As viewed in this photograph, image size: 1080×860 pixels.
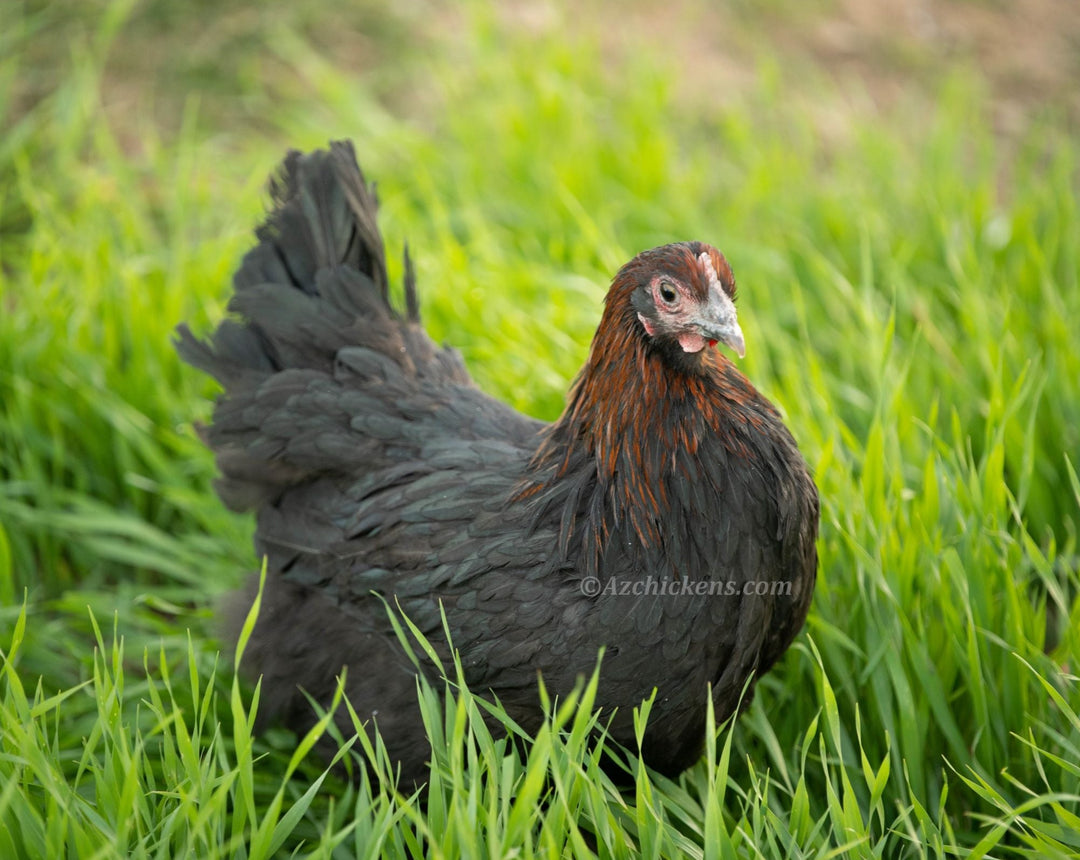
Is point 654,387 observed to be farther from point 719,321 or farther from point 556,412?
point 556,412

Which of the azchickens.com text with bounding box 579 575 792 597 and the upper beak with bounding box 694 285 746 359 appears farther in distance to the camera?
the azchickens.com text with bounding box 579 575 792 597

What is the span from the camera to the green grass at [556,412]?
2.06m

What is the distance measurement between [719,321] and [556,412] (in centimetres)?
137

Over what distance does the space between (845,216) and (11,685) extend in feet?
11.4

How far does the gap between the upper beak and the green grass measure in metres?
0.77

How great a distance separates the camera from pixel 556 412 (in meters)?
3.43

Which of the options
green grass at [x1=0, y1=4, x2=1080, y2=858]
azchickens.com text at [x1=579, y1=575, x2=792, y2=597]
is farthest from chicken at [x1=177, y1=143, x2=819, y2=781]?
green grass at [x1=0, y1=4, x2=1080, y2=858]

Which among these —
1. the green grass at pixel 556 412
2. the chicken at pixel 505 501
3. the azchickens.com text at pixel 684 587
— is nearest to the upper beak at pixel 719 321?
the chicken at pixel 505 501

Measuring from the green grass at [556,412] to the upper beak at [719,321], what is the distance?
2.54 ft

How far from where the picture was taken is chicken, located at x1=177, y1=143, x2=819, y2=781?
2209mm

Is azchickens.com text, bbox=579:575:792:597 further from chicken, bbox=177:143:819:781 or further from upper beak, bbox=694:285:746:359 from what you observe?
upper beak, bbox=694:285:746:359

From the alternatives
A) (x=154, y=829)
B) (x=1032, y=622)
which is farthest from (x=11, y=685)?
(x=1032, y=622)

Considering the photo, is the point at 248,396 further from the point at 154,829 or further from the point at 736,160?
the point at 736,160

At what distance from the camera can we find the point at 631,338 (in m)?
2.23
